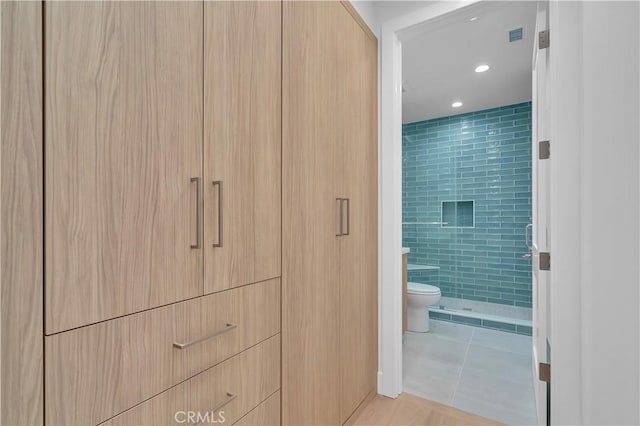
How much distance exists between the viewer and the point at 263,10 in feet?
3.87

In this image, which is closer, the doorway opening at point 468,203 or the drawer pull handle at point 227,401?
the drawer pull handle at point 227,401

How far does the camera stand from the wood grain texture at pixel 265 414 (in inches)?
43.3

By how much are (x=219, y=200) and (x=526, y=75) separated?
3468 mm

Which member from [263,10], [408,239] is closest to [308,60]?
[263,10]

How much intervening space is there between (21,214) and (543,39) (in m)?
2.19

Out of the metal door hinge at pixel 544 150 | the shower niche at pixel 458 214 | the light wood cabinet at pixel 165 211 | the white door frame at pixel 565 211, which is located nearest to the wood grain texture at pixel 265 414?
the light wood cabinet at pixel 165 211

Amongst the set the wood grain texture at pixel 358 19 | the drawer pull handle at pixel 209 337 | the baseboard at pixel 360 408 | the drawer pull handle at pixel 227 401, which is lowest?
the baseboard at pixel 360 408

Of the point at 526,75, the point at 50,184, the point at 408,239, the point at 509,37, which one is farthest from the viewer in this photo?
the point at 408,239

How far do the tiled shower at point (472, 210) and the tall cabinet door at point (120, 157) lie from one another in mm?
3730

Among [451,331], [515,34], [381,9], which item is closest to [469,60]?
[515,34]

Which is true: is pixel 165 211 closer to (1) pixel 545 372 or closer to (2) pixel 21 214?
(2) pixel 21 214

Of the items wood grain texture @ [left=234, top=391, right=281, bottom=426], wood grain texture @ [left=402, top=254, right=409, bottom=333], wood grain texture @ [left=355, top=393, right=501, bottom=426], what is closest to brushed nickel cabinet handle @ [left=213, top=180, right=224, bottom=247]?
wood grain texture @ [left=234, top=391, right=281, bottom=426]

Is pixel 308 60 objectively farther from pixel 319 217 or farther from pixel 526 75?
pixel 526 75

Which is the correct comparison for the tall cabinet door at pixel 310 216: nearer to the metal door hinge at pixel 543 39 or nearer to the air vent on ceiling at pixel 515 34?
the metal door hinge at pixel 543 39
